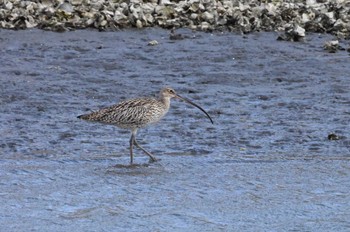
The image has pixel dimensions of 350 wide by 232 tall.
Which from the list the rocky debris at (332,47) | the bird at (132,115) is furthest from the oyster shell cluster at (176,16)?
the bird at (132,115)

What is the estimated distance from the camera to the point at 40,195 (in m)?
10.7

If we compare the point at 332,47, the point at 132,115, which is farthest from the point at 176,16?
the point at 132,115

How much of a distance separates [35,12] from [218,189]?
8.90 metres

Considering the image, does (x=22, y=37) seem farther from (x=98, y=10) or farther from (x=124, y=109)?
(x=124, y=109)

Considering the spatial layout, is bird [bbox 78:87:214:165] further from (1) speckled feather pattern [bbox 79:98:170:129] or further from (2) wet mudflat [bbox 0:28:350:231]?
(2) wet mudflat [bbox 0:28:350:231]

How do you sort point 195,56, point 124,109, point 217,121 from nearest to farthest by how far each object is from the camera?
point 124,109
point 217,121
point 195,56

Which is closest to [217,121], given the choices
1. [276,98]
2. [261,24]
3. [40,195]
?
[276,98]

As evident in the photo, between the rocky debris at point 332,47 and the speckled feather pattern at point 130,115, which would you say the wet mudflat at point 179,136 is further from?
the speckled feather pattern at point 130,115

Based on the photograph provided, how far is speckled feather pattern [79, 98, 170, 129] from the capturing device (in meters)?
12.7

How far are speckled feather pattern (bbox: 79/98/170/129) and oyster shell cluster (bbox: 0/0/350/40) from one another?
239 inches

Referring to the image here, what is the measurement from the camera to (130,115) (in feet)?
41.7

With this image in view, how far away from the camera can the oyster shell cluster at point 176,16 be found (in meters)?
18.8

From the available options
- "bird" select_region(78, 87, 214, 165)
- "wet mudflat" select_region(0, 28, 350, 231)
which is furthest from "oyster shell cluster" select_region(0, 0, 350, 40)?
"bird" select_region(78, 87, 214, 165)

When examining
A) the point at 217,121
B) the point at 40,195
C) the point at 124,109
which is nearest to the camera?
the point at 40,195
